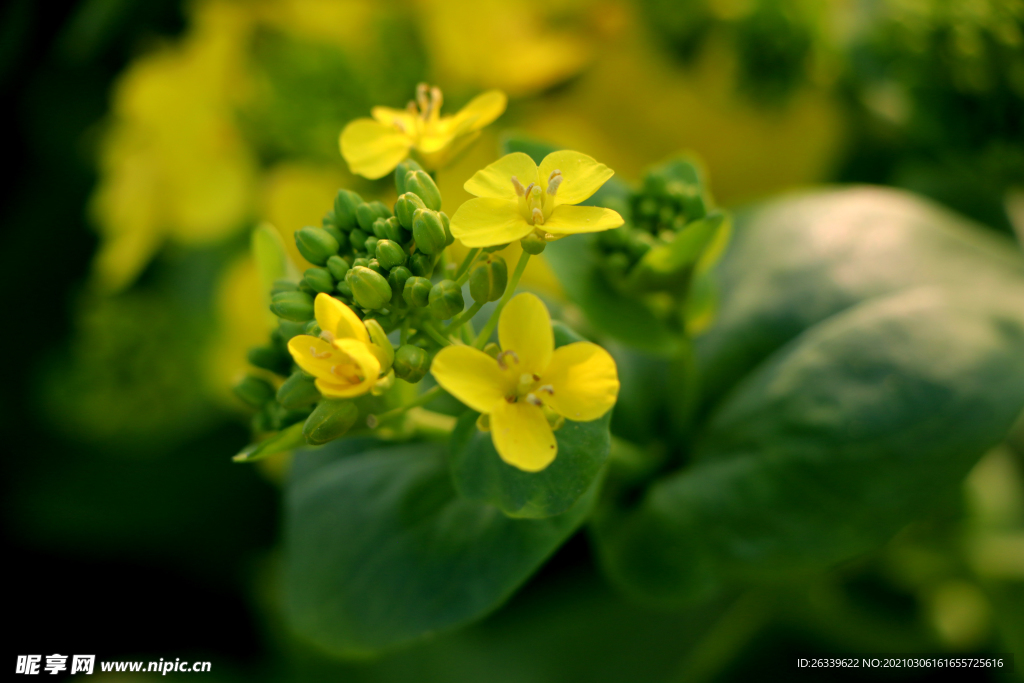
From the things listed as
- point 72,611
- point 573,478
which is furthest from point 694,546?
point 72,611

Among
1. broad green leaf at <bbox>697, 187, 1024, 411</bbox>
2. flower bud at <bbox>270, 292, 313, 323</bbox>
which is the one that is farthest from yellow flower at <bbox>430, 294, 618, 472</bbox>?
broad green leaf at <bbox>697, 187, 1024, 411</bbox>

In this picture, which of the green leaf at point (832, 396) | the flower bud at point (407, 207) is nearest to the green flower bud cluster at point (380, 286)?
the flower bud at point (407, 207)

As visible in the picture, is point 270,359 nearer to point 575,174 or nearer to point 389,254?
point 389,254

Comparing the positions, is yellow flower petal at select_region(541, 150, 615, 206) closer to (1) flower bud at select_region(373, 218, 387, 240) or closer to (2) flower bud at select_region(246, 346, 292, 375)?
(1) flower bud at select_region(373, 218, 387, 240)

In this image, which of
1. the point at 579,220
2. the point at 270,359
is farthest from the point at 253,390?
the point at 579,220

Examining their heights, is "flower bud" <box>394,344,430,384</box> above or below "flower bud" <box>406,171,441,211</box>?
below

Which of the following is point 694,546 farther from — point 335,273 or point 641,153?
point 641,153
